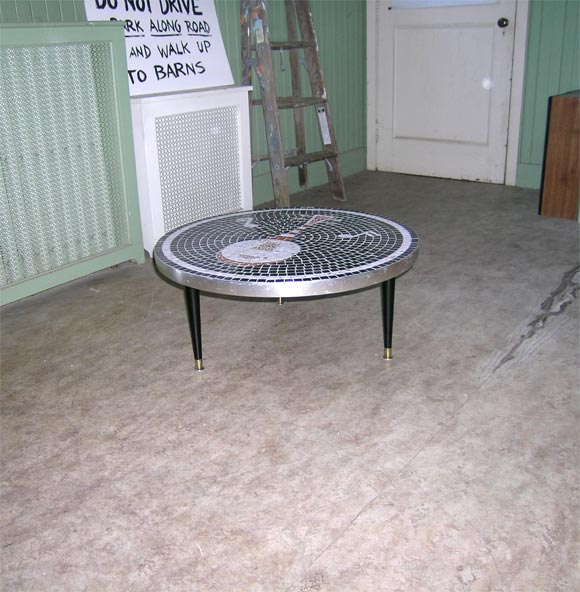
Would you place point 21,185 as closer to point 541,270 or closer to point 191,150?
point 191,150

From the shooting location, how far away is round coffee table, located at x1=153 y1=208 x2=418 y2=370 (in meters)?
1.67

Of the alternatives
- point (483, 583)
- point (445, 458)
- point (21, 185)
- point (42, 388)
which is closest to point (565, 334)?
point (445, 458)

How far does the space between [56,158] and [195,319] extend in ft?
3.17

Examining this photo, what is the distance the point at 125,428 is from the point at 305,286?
0.59m

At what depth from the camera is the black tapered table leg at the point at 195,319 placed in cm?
188

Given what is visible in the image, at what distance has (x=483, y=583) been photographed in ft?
3.91

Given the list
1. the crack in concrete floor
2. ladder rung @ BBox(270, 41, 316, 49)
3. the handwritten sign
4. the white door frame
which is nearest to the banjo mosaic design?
the crack in concrete floor

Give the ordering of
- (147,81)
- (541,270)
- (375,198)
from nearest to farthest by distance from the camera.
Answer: (541,270)
(147,81)
(375,198)

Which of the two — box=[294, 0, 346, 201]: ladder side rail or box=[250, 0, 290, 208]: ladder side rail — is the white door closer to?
box=[294, 0, 346, 201]: ladder side rail

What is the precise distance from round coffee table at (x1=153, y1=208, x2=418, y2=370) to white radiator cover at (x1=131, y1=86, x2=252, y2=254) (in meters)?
0.68

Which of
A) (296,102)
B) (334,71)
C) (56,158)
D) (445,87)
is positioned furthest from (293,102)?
(56,158)

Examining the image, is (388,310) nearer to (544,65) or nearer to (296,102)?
(296,102)

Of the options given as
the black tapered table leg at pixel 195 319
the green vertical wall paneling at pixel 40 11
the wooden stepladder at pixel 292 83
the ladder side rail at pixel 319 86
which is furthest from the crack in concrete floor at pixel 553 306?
the green vertical wall paneling at pixel 40 11

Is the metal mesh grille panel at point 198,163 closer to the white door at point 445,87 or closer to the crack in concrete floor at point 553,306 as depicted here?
the crack in concrete floor at point 553,306
